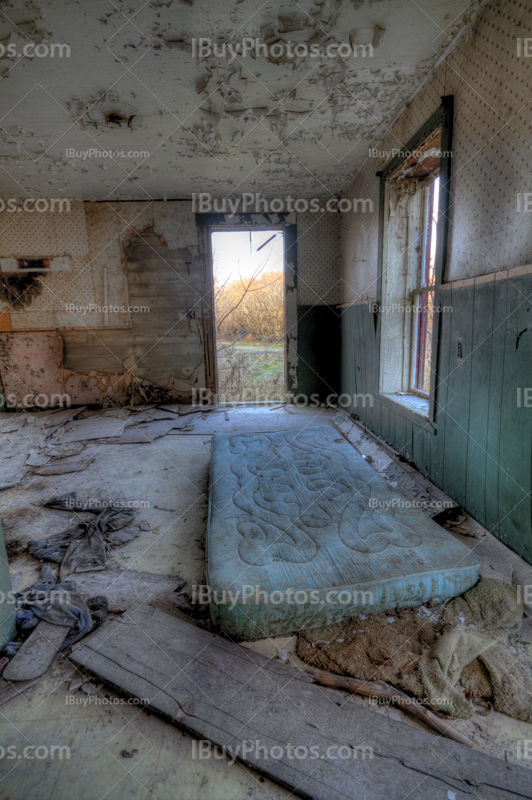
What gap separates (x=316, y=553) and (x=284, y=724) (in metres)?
0.68

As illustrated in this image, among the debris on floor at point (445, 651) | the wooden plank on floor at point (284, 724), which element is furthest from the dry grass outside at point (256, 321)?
the wooden plank on floor at point (284, 724)

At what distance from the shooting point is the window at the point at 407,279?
352 cm

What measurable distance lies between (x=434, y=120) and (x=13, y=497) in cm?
419

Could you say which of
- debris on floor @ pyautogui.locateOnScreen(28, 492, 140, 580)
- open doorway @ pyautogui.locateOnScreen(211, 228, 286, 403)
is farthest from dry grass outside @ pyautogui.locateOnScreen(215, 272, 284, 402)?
debris on floor @ pyautogui.locateOnScreen(28, 492, 140, 580)

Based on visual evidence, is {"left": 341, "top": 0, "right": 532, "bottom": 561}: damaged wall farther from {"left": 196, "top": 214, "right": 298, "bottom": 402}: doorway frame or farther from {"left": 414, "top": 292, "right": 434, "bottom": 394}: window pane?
{"left": 196, "top": 214, "right": 298, "bottom": 402}: doorway frame

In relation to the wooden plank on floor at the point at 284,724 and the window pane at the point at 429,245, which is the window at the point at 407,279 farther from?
the wooden plank on floor at the point at 284,724

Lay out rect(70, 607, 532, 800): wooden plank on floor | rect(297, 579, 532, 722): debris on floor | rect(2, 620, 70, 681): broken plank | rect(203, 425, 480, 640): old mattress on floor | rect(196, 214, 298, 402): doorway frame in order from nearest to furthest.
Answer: rect(70, 607, 532, 800): wooden plank on floor < rect(297, 579, 532, 722): debris on floor < rect(2, 620, 70, 681): broken plank < rect(203, 425, 480, 640): old mattress on floor < rect(196, 214, 298, 402): doorway frame

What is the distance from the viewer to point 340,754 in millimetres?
1152

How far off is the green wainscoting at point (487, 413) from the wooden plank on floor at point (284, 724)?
45.7 inches

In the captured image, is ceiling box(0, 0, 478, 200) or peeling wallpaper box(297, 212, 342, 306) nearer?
ceiling box(0, 0, 478, 200)

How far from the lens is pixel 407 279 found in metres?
3.79

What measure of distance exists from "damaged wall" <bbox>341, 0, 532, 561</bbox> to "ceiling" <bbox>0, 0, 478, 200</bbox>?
422mm

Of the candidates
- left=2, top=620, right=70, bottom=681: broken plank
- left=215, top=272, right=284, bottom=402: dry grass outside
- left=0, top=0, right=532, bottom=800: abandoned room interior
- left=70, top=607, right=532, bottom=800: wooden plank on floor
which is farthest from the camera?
left=215, top=272, right=284, bottom=402: dry grass outside

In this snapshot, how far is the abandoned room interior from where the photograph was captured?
1.24m
